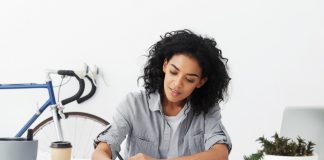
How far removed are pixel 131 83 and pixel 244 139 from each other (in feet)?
2.51

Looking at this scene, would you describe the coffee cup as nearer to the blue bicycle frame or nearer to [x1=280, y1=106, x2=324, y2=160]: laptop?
[x1=280, y1=106, x2=324, y2=160]: laptop

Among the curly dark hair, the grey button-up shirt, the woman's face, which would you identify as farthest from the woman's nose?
the grey button-up shirt

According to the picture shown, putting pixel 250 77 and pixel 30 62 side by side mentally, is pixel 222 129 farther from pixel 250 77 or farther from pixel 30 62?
pixel 30 62

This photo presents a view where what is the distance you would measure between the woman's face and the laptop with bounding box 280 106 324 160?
1.46 ft

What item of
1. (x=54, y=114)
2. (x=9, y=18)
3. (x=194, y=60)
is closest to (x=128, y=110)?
(x=194, y=60)

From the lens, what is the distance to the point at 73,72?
3.12m

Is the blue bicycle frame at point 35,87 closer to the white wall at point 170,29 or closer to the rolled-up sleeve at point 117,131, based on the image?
the white wall at point 170,29

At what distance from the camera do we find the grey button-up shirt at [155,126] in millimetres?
1804

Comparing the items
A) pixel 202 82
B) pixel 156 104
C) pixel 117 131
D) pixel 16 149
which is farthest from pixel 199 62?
pixel 16 149

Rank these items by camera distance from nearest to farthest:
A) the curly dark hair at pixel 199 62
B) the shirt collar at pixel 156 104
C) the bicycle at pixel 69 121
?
the curly dark hair at pixel 199 62 → the shirt collar at pixel 156 104 → the bicycle at pixel 69 121

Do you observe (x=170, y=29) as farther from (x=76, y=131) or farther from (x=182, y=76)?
(x=182, y=76)

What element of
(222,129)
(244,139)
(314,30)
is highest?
(314,30)

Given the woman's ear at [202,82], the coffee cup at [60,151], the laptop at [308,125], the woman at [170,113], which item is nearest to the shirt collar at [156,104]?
the woman at [170,113]

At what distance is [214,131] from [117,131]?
0.32 meters
